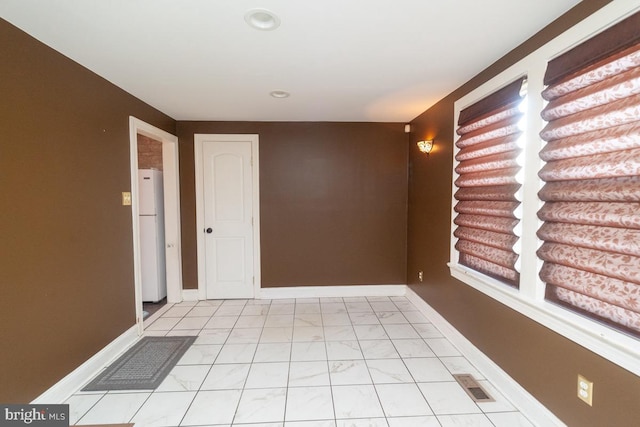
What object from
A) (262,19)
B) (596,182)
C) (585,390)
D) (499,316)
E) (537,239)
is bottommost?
(585,390)

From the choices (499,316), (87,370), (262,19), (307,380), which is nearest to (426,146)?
(499,316)

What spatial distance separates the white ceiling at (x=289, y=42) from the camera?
1460mm

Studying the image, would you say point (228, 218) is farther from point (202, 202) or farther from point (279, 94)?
point (279, 94)

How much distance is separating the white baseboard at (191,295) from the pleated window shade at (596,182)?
3.77m

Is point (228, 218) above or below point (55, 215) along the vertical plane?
below

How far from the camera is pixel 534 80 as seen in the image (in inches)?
67.2

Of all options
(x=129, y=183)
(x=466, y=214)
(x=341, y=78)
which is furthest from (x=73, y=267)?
Answer: (x=466, y=214)

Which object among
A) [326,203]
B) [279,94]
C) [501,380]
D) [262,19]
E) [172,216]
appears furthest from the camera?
[326,203]

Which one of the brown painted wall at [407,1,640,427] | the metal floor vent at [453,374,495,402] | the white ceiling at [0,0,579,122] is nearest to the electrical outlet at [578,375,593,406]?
the brown painted wall at [407,1,640,427]

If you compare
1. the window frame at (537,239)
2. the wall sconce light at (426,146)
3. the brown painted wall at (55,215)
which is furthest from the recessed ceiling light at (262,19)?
the wall sconce light at (426,146)

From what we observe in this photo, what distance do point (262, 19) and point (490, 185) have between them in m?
1.93

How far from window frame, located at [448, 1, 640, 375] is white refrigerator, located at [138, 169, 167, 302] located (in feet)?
12.4

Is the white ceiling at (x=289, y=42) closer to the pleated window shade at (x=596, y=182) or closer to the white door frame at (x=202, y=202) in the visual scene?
the pleated window shade at (x=596, y=182)

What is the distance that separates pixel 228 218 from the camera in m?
3.79
